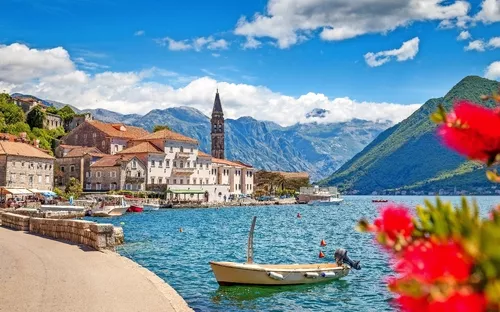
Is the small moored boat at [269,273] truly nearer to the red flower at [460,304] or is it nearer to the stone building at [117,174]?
the red flower at [460,304]

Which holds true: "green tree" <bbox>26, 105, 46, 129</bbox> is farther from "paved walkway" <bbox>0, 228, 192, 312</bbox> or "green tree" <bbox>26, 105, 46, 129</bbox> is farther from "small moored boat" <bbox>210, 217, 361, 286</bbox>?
"small moored boat" <bbox>210, 217, 361, 286</bbox>

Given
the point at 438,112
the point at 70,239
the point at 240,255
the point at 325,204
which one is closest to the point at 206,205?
the point at 325,204

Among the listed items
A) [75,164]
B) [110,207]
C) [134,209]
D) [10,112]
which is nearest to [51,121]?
[10,112]

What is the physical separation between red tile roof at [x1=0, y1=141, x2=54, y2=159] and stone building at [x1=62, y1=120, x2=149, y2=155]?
931 inches

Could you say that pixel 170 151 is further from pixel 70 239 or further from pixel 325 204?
pixel 70 239

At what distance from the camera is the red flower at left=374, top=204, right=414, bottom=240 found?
289cm

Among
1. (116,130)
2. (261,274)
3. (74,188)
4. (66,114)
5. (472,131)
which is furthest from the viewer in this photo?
(66,114)

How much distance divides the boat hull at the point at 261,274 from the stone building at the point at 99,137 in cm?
9908

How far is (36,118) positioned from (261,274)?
114 metres

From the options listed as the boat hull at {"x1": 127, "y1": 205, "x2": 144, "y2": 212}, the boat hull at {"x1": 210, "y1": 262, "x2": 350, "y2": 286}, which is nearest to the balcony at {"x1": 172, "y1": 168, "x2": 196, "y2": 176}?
the boat hull at {"x1": 127, "y1": 205, "x2": 144, "y2": 212}

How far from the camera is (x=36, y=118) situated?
124875mm

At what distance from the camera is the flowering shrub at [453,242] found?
2.15 m

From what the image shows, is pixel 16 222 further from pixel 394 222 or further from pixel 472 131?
pixel 472 131

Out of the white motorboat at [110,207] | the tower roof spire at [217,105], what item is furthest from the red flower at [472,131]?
the tower roof spire at [217,105]
